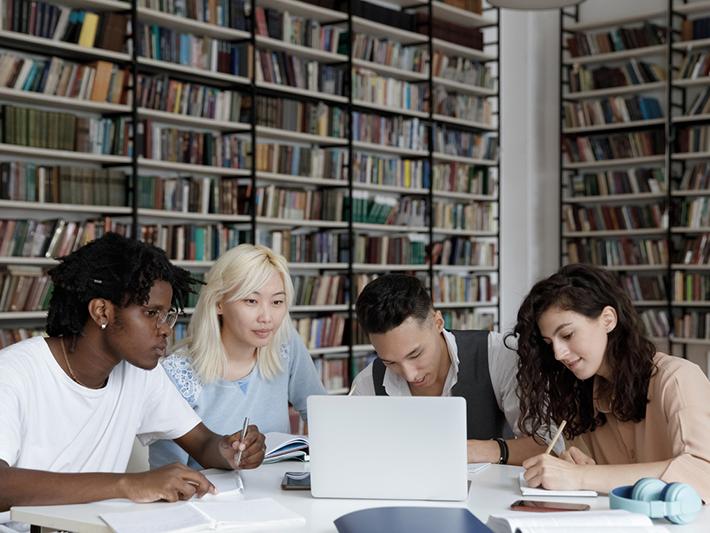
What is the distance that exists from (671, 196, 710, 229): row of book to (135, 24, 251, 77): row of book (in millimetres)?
3172

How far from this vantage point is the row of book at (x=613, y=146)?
6656 millimetres

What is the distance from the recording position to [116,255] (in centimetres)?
222

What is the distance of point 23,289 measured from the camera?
4434mm

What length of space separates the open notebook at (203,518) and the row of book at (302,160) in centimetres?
388

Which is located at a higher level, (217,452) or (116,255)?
(116,255)

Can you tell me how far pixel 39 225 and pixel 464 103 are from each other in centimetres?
345

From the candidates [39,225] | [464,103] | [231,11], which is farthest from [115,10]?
[464,103]

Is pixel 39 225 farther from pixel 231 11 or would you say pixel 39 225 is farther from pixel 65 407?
pixel 65 407

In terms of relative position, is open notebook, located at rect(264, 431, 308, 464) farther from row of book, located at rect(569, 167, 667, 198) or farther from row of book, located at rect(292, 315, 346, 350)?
row of book, located at rect(569, 167, 667, 198)

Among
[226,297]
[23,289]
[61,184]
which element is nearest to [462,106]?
[61,184]

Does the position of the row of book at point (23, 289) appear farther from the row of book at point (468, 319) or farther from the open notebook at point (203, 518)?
the row of book at point (468, 319)

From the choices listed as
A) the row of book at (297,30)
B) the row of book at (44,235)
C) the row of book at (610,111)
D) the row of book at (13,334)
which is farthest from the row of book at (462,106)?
the row of book at (13,334)

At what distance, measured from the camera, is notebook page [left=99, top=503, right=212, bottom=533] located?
164cm

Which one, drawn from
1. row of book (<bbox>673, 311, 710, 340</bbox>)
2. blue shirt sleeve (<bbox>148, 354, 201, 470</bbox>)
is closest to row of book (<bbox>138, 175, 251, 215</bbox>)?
blue shirt sleeve (<bbox>148, 354, 201, 470</bbox>)
